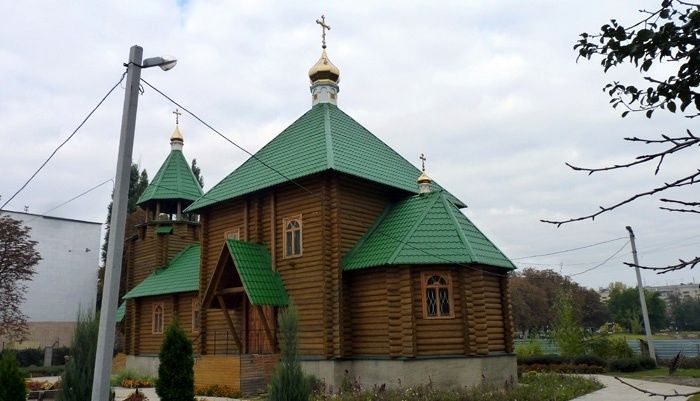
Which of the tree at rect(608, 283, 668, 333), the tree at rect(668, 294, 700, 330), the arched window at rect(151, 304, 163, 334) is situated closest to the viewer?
the arched window at rect(151, 304, 163, 334)

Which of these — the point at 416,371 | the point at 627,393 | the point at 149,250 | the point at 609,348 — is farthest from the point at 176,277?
the point at 609,348

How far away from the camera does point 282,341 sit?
9672mm

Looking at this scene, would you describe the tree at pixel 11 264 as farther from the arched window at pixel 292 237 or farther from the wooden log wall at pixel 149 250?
the arched window at pixel 292 237

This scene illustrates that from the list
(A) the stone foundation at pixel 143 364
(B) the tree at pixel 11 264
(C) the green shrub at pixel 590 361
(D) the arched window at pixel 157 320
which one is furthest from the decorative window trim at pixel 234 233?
(B) the tree at pixel 11 264

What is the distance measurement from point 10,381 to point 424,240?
1007 cm

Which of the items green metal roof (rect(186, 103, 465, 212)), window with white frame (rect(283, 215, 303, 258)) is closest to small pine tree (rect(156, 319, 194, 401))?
window with white frame (rect(283, 215, 303, 258))

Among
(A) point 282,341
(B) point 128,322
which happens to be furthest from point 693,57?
(B) point 128,322

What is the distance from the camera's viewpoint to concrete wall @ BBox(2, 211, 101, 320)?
3628cm

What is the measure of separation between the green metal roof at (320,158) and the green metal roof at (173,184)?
267 inches

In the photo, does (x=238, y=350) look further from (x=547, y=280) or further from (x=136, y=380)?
(x=547, y=280)

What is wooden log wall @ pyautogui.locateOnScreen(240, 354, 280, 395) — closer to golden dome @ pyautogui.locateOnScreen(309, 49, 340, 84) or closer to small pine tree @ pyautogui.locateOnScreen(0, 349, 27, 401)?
small pine tree @ pyautogui.locateOnScreen(0, 349, 27, 401)

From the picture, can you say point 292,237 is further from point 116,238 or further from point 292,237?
point 116,238

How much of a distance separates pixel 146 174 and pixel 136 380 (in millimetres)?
27633

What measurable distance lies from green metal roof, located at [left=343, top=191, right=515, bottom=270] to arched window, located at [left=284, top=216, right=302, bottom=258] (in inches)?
64.3
